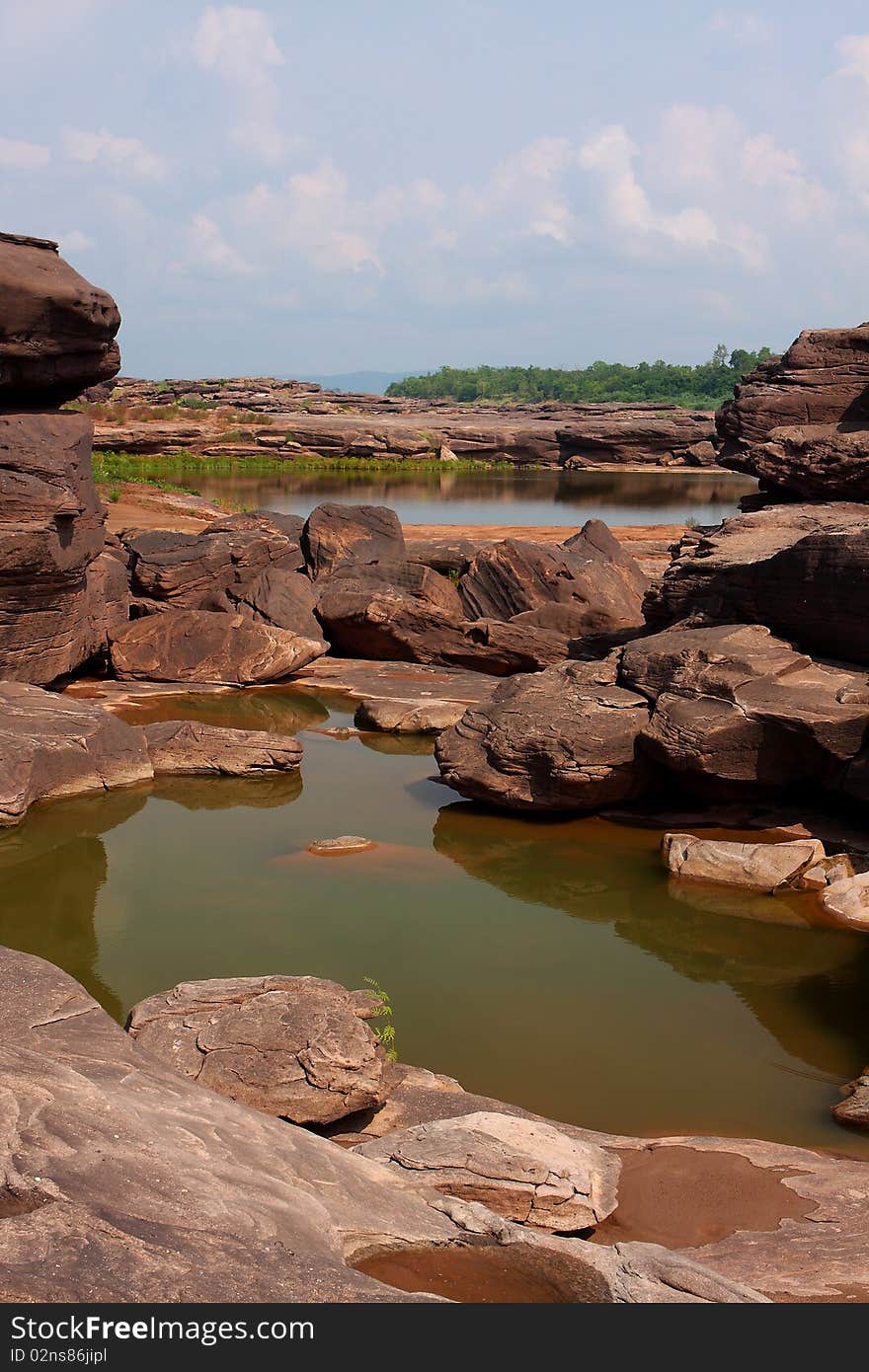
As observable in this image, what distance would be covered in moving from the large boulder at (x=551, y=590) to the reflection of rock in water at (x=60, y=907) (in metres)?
10.2

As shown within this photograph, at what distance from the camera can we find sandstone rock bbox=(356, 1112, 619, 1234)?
226 inches

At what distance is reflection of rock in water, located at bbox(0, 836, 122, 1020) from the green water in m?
0.03

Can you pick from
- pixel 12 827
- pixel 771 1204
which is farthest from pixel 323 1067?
pixel 12 827

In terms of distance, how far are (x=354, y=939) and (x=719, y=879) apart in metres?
3.75

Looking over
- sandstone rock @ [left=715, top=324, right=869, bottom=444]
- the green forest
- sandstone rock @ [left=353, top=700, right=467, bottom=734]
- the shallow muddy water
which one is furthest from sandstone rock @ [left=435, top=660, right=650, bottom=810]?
the green forest

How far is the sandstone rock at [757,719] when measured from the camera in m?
11.9

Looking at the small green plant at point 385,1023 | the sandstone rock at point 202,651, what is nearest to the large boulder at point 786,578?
the sandstone rock at point 202,651

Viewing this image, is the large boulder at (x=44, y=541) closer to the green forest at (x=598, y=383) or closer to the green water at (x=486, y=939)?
the green water at (x=486, y=939)

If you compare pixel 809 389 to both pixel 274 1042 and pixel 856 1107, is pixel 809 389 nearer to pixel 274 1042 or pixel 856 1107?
pixel 856 1107

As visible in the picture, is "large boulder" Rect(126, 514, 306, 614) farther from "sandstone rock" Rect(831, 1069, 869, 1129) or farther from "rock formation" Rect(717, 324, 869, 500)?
"sandstone rock" Rect(831, 1069, 869, 1129)

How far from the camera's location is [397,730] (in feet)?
55.2

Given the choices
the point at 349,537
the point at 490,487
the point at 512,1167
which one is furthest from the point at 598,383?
the point at 512,1167

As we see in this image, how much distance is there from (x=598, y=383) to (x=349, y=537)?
102 metres

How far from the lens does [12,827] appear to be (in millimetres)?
12648
